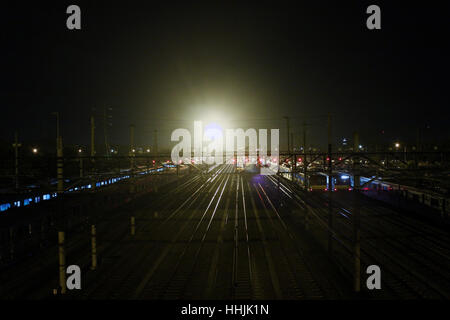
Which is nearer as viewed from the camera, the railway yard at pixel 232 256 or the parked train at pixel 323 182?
the railway yard at pixel 232 256

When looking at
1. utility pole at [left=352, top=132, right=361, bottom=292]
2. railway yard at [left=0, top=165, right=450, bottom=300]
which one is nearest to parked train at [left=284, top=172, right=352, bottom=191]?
railway yard at [left=0, top=165, right=450, bottom=300]

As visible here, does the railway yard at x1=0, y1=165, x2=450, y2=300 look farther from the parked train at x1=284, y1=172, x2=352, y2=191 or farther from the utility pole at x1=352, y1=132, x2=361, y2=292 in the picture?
the parked train at x1=284, y1=172, x2=352, y2=191

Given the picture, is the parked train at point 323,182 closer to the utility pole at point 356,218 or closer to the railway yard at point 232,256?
the railway yard at point 232,256

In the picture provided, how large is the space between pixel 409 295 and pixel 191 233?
27.5ft

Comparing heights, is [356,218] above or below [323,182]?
above

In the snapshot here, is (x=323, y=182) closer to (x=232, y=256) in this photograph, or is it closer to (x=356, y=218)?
(x=232, y=256)

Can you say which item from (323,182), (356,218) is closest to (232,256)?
(356,218)

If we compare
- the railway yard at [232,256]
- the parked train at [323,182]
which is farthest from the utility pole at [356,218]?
the parked train at [323,182]

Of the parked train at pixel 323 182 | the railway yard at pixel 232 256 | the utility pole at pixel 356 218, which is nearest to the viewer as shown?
the utility pole at pixel 356 218

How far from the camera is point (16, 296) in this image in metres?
7.01

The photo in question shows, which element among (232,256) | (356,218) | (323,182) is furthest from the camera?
(323,182)

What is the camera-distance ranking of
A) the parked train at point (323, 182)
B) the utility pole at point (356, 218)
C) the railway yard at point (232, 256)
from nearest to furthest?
the utility pole at point (356, 218) → the railway yard at point (232, 256) → the parked train at point (323, 182)
